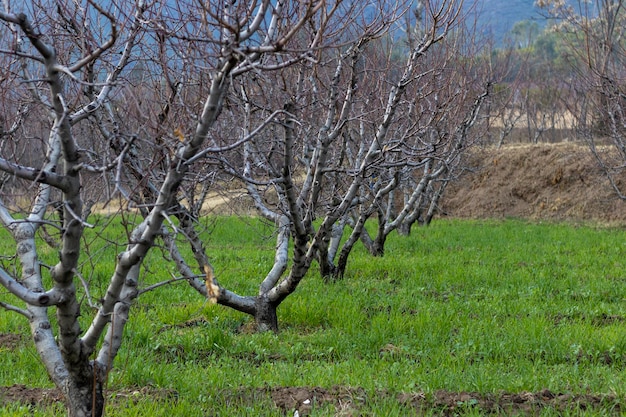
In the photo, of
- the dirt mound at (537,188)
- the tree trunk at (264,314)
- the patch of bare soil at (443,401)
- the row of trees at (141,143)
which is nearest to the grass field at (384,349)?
the patch of bare soil at (443,401)

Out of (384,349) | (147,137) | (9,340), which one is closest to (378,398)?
(384,349)

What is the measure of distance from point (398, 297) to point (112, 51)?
409 cm

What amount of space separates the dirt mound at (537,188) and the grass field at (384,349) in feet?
36.1

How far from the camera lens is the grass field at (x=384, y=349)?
166 inches

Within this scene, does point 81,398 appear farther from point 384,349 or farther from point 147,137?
point 384,349

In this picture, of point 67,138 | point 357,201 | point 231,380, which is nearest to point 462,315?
point 357,201

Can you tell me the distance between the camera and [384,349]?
5.55 metres

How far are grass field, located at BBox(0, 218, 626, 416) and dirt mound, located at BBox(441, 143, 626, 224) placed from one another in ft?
36.1

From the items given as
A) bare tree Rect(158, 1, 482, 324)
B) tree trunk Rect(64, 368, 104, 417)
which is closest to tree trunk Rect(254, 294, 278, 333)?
bare tree Rect(158, 1, 482, 324)

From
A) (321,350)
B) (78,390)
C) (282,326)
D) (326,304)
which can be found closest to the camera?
(78,390)

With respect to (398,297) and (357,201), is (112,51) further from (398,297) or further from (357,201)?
(398,297)

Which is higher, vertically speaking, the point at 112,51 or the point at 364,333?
the point at 112,51

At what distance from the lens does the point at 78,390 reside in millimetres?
3559

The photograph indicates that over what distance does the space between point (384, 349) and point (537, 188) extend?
16.8 meters
